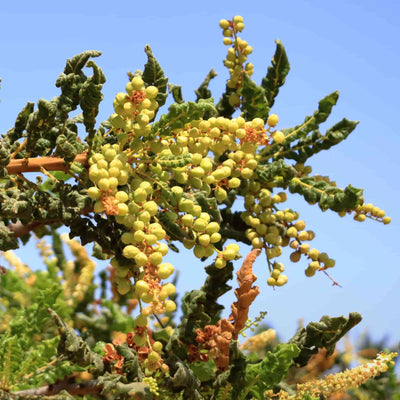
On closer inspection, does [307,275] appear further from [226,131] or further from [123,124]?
[123,124]

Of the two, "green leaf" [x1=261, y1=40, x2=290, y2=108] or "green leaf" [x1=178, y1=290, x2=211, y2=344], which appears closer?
"green leaf" [x1=178, y1=290, x2=211, y2=344]

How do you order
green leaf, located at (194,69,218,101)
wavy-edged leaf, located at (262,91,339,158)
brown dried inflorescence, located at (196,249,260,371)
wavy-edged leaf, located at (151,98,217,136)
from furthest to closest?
green leaf, located at (194,69,218,101)
wavy-edged leaf, located at (262,91,339,158)
brown dried inflorescence, located at (196,249,260,371)
wavy-edged leaf, located at (151,98,217,136)

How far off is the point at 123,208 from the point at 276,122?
845 mm

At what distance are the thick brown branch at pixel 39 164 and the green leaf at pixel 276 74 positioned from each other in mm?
1013

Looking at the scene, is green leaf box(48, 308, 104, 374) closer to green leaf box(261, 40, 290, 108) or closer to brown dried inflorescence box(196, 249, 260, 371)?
brown dried inflorescence box(196, 249, 260, 371)

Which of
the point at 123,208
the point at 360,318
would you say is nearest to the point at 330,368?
the point at 360,318

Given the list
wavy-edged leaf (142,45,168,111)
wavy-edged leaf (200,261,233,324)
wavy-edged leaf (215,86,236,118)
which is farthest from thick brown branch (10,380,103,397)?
wavy-edged leaf (215,86,236,118)

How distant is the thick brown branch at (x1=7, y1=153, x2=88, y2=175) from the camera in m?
1.90

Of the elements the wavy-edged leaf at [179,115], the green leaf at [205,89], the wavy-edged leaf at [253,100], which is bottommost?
the wavy-edged leaf at [179,115]

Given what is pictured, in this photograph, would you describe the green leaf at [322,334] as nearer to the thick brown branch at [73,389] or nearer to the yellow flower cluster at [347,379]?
the yellow flower cluster at [347,379]

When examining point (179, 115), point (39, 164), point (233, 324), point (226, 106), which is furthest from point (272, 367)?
point (226, 106)

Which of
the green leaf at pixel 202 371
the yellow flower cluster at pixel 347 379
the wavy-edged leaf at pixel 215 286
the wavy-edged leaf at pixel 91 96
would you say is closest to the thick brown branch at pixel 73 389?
the green leaf at pixel 202 371

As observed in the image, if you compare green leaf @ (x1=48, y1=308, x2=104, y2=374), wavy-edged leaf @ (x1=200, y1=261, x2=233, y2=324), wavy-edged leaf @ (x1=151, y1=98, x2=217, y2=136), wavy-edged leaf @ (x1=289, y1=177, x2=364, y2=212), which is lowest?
green leaf @ (x1=48, y1=308, x2=104, y2=374)

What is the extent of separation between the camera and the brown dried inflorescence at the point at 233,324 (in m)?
2.09
